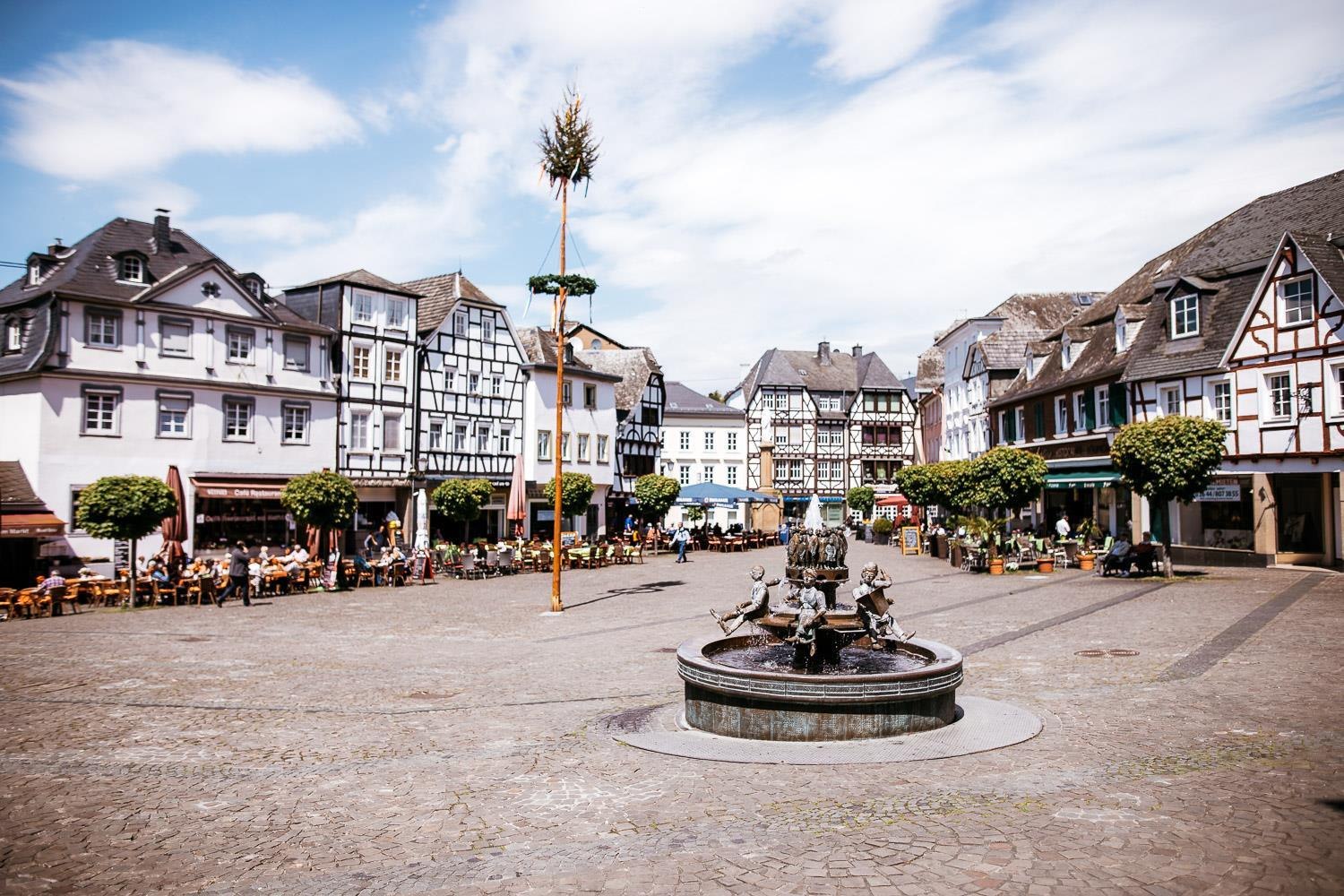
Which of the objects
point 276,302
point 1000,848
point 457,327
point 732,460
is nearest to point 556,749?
point 1000,848

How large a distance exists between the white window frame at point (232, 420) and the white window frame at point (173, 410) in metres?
1.19

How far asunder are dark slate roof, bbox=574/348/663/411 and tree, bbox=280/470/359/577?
29.0 meters

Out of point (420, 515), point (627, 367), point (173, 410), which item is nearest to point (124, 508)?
point (173, 410)

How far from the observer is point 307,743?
9547 mm

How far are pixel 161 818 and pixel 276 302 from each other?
32265 mm

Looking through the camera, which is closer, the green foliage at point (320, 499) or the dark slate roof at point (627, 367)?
the green foliage at point (320, 499)

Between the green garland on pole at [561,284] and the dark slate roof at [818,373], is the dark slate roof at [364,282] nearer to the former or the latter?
the green garland on pole at [561,284]

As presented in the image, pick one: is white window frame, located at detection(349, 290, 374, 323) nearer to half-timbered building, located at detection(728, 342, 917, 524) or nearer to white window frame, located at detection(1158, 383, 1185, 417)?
white window frame, located at detection(1158, 383, 1185, 417)

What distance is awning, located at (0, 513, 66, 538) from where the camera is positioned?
25234mm

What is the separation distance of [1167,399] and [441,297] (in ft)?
98.4

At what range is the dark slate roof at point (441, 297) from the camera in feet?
136

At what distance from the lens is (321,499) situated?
27.0 meters

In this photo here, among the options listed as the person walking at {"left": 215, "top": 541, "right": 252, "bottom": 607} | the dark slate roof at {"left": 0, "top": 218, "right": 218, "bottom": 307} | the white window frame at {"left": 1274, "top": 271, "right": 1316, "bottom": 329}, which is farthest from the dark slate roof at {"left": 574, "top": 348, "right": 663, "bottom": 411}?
the white window frame at {"left": 1274, "top": 271, "right": 1316, "bottom": 329}

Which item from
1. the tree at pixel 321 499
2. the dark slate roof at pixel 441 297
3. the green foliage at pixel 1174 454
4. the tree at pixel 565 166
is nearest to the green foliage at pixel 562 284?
the tree at pixel 565 166
